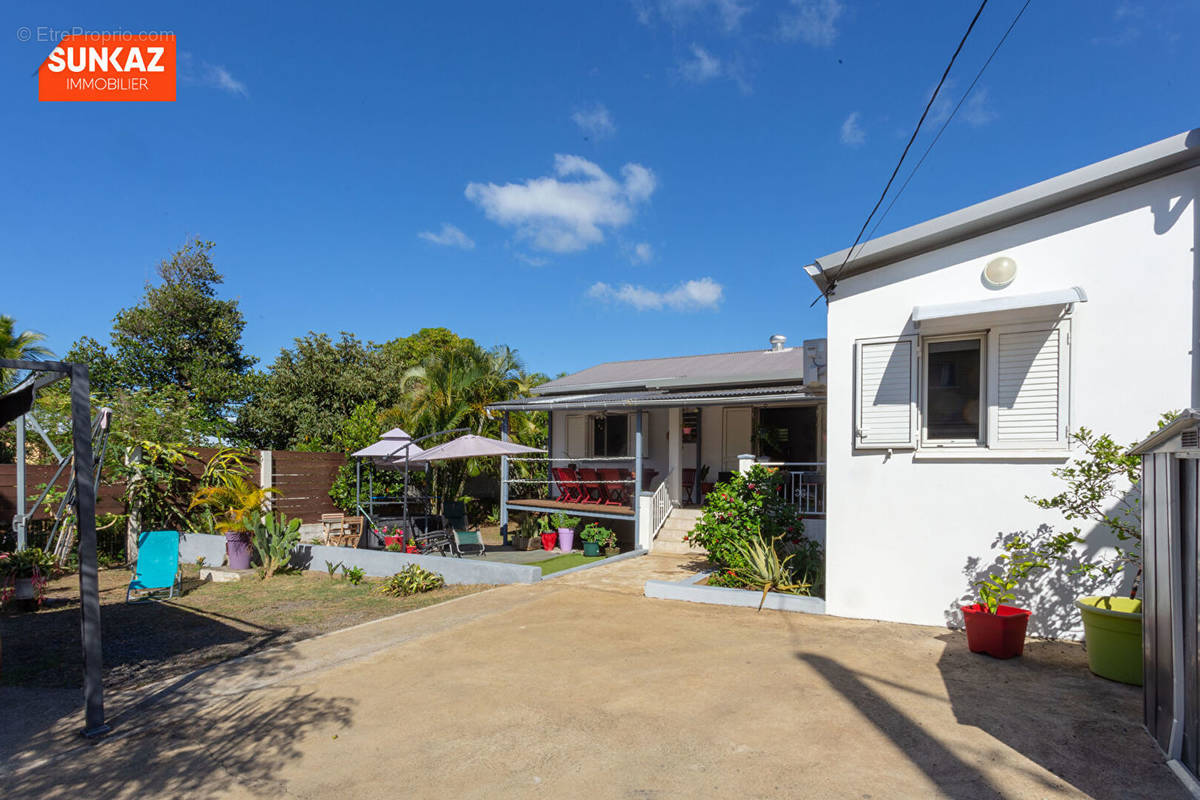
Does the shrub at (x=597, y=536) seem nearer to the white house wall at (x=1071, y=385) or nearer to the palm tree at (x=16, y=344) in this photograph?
the white house wall at (x=1071, y=385)

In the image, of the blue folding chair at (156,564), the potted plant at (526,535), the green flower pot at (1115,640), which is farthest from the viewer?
the potted plant at (526,535)

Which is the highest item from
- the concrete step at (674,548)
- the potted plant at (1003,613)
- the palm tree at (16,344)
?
the palm tree at (16,344)

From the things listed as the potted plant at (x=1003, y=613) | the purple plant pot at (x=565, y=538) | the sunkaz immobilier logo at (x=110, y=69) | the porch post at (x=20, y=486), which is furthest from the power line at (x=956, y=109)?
the porch post at (x=20, y=486)

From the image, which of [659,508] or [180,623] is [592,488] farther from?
[180,623]

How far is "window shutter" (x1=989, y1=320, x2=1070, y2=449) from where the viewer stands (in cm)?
605

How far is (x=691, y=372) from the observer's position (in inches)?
649

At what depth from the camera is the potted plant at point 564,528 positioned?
1270cm

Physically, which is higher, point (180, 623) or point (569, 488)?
point (569, 488)

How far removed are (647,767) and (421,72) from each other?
49.9 ft

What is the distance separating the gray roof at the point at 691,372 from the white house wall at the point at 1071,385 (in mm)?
5748

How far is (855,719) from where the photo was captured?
4316mm

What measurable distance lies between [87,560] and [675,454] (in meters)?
11.2

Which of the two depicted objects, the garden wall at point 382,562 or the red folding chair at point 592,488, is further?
the red folding chair at point 592,488

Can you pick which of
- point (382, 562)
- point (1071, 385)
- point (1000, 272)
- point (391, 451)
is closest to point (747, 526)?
point (1071, 385)
